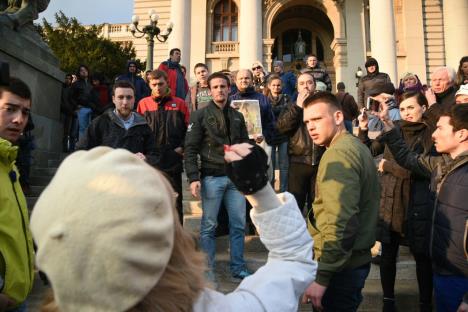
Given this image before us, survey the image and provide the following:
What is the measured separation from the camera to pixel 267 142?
557 centimetres

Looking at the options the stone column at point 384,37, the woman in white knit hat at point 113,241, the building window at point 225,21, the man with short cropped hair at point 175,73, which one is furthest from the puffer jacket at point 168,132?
the building window at point 225,21

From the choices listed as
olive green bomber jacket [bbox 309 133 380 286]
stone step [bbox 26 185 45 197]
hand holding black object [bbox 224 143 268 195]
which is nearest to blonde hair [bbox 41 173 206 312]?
hand holding black object [bbox 224 143 268 195]

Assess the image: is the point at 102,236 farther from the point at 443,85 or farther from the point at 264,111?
the point at 443,85

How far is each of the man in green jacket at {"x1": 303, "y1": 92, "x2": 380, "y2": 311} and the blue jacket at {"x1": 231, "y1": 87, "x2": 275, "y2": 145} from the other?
289cm

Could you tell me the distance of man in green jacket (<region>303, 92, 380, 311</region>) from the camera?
2.16 meters

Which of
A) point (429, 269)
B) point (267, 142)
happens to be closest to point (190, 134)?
point (267, 142)

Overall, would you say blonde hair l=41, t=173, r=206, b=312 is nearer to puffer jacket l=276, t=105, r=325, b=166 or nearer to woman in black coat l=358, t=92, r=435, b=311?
woman in black coat l=358, t=92, r=435, b=311

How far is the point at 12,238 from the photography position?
2.03 m

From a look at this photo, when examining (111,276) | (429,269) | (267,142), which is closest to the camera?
(111,276)

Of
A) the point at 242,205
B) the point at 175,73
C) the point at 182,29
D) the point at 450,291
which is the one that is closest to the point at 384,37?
the point at 182,29

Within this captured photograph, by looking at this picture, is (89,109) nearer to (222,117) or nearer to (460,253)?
(222,117)

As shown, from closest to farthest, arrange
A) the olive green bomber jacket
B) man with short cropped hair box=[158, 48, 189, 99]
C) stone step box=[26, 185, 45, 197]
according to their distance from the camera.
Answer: the olive green bomber jacket → stone step box=[26, 185, 45, 197] → man with short cropped hair box=[158, 48, 189, 99]

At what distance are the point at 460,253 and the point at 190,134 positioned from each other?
8.86 ft

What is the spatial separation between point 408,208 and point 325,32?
2689cm
